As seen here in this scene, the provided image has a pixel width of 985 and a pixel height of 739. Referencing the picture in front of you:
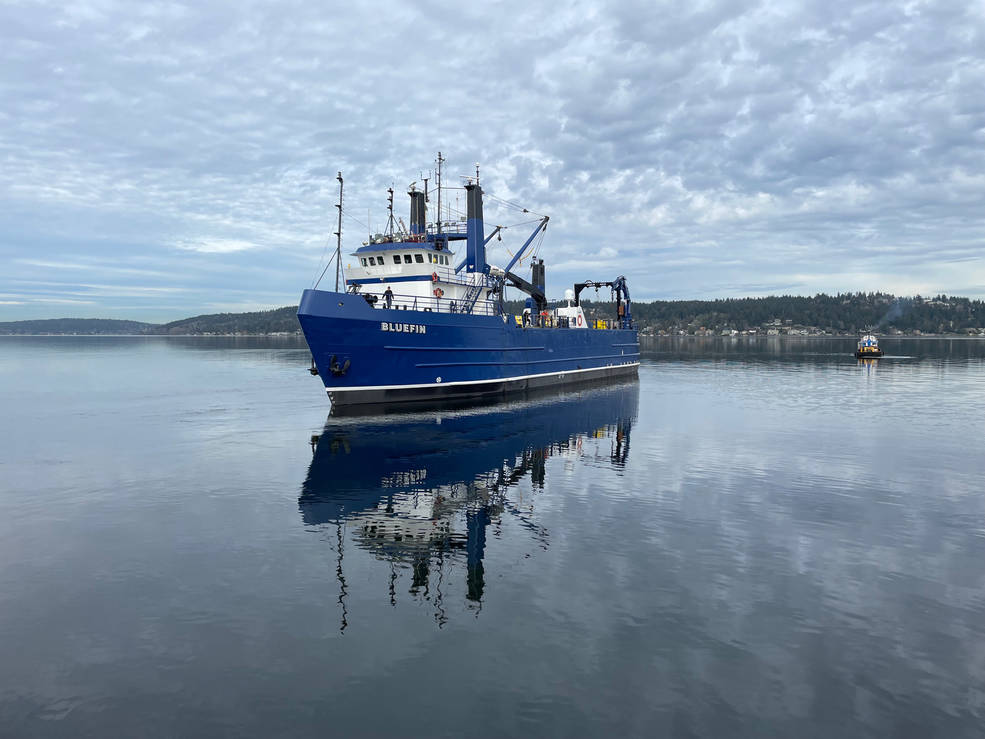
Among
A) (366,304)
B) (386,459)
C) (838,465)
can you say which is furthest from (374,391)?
(838,465)

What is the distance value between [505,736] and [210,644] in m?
4.04

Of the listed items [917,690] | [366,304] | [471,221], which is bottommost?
[917,690]

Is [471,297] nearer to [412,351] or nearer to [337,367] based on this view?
[412,351]

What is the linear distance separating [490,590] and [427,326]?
20872mm

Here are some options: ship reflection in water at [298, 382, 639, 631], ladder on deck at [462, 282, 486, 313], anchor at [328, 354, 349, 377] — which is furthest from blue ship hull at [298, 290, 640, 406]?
ship reflection in water at [298, 382, 639, 631]

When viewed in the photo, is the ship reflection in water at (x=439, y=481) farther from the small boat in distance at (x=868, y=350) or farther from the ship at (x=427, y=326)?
the small boat in distance at (x=868, y=350)

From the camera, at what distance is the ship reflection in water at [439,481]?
34.6 ft

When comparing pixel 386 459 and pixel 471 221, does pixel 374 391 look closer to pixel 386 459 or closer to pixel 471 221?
pixel 386 459

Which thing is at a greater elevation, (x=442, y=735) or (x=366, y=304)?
(x=366, y=304)

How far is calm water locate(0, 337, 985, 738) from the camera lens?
643cm

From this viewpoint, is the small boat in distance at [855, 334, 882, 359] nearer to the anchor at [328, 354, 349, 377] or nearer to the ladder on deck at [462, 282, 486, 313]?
the ladder on deck at [462, 282, 486, 313]

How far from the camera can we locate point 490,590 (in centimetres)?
941

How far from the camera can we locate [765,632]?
8.04m

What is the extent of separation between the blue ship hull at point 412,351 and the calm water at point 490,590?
22.0 ft
